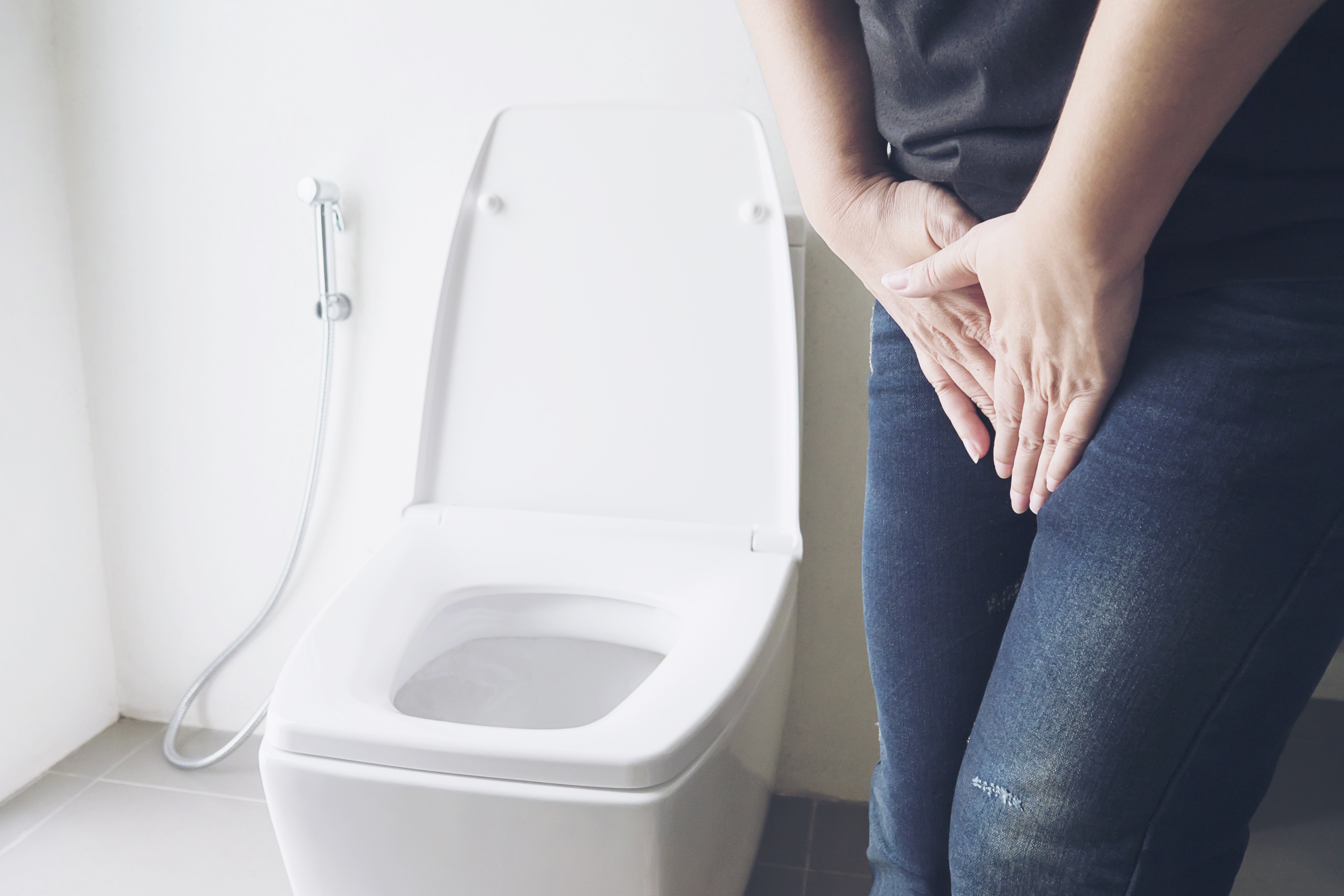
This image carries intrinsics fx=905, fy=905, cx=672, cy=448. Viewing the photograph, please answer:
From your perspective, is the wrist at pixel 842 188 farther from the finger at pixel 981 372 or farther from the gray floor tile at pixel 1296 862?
the gray floor tile at pixel 1296 862

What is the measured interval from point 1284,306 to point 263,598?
1250mm

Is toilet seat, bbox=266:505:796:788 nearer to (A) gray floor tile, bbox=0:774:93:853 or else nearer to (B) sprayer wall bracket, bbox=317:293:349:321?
(B) sprayer wall bracket, bbox=317:293:349:321

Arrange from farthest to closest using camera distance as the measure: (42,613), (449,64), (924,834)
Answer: (42,613) → (449,64) → (924,834)

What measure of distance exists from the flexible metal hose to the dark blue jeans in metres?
0.91

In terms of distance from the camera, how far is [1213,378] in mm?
354

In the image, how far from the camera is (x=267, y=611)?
1.23 m

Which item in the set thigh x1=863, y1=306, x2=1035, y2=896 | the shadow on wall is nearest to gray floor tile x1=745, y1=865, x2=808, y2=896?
the shadow on wall

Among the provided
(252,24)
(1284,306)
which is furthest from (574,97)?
(1284,306)

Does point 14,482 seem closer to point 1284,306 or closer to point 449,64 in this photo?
point 449,64

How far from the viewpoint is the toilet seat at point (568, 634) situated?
22.8 inches

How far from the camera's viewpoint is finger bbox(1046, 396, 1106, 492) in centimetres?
40

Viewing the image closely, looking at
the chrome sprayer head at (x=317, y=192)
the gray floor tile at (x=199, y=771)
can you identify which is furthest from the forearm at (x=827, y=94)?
the gray floor tile at (x=199, y=771)

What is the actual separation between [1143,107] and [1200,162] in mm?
49

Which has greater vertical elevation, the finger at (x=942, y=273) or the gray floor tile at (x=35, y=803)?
the finger at (x=942, y=273)
